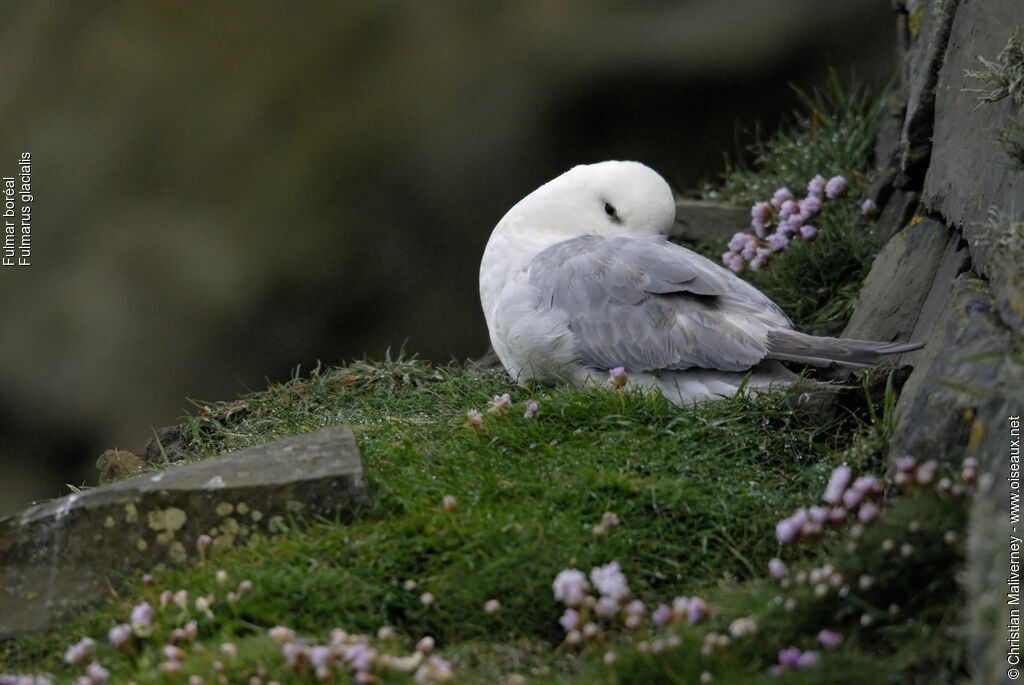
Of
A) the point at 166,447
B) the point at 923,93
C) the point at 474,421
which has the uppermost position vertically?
the point at 923,93

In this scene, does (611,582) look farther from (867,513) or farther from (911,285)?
(911,285)

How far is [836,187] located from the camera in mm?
5094

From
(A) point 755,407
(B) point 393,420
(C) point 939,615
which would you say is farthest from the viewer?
(B) point 393,420

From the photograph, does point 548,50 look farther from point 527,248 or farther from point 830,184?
point 527,248

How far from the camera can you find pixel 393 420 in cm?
367

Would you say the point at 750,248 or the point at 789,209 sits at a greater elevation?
the point at 789,209

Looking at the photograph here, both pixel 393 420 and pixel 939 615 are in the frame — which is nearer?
pixel 939 615

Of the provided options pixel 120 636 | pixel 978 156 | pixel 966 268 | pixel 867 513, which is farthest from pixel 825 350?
pixel 120 636

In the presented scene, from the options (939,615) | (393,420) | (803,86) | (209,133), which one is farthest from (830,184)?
(209,133)

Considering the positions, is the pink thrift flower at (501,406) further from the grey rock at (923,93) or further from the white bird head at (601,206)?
the grey rock at (923,93)

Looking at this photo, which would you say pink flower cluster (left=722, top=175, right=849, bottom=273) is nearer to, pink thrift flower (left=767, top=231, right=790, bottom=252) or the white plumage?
pink thrift flower (left=767, top=231, right=790, bottom=252)

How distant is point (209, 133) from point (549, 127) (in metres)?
2.04

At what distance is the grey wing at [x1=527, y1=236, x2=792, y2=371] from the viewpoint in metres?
3.57

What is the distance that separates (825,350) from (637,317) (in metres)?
0.61
